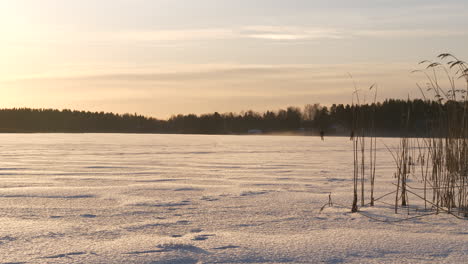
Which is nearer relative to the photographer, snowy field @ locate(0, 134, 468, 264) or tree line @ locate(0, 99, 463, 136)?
snowy field @ locate(0, 134, 468, 264)

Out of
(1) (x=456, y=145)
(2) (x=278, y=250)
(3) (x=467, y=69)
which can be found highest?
(3) (x=467, y=69)

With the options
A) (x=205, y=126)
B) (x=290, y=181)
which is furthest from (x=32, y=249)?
(x=205, y=126)

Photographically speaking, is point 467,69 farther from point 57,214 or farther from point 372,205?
point 57,214

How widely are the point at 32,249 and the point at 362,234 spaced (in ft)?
6.28

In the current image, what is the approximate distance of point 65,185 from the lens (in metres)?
4.77

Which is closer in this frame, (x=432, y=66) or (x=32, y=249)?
(x=32, y=249)

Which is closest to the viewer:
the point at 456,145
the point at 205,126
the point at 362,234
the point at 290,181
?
the point at 362,234

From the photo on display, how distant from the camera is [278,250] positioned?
2387 mm

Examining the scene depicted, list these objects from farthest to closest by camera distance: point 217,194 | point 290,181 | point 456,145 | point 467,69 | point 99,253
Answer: point 290,181
point 217,194
point 456,145
point 467,69
point 99,253

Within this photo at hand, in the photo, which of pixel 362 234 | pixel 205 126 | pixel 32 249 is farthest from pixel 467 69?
pixel 205 126

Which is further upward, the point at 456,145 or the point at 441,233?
the point at 456,145

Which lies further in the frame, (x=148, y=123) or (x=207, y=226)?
(x=148, y=123)

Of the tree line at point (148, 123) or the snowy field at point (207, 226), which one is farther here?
the tree line at point (148, 123)

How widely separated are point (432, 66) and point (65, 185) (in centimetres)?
379
